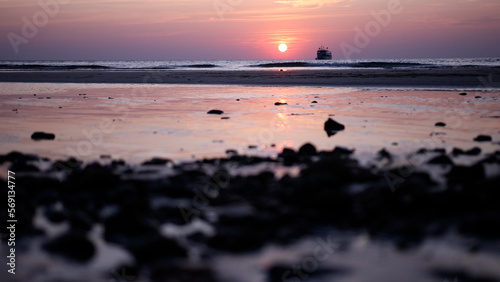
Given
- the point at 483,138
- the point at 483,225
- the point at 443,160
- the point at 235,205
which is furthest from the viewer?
the point at 483,138

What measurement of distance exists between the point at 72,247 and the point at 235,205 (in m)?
2.52

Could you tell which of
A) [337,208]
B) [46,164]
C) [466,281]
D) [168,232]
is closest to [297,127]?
[46,164]

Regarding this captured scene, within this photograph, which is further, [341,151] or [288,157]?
[341,151]

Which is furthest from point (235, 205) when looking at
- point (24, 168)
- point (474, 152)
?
point (474, 152)

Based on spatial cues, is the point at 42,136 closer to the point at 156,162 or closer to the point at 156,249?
the point at 156,162

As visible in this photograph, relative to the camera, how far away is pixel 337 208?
7.75 metres

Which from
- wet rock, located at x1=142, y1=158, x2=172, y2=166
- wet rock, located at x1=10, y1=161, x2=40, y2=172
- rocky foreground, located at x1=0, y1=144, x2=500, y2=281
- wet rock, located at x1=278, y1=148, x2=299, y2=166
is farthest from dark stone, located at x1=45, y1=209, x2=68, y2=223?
wet rock, located at x1=278, y1=148, x2=299, y2=166

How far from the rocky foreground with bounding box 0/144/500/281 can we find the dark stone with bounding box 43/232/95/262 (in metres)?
0.01

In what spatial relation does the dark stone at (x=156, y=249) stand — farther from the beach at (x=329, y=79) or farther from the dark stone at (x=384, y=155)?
the beach at (x=329, y=79)

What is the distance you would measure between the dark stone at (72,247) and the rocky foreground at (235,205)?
1 cm

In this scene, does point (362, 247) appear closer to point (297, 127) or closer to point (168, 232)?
point (168, 232)

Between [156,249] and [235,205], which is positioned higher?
[235,205]

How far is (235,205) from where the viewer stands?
8000mm

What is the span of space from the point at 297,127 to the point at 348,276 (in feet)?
38.2
